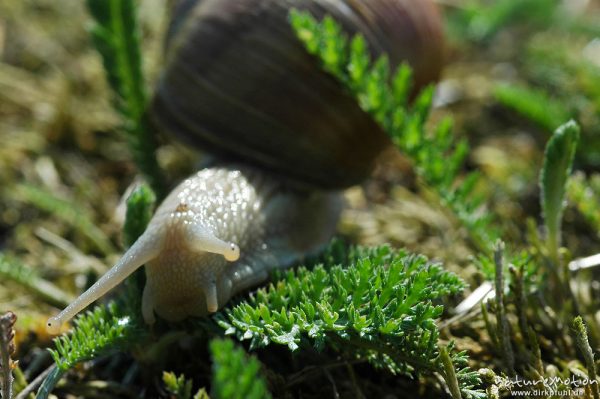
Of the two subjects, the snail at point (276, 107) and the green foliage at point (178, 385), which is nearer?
the green foliage at point (178, 385)

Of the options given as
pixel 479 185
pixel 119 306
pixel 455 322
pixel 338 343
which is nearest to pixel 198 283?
pixel 119 306

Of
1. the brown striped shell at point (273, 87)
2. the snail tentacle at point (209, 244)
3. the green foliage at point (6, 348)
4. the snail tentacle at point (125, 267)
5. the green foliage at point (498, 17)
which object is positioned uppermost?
the green foliage at point (498, 17)

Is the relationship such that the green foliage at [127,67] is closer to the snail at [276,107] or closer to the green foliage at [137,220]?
the snail at [276,107]

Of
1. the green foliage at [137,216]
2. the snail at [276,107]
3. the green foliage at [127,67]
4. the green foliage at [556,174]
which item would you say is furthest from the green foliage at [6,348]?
the green foliage at [556,174]

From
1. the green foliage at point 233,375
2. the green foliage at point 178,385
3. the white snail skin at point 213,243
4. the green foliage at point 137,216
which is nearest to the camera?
the green foliage at point 233,375

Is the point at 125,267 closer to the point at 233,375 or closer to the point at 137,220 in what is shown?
the point at 137,220

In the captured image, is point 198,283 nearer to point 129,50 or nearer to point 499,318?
point 499,318

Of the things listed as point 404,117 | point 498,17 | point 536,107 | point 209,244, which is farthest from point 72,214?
point 498,17
